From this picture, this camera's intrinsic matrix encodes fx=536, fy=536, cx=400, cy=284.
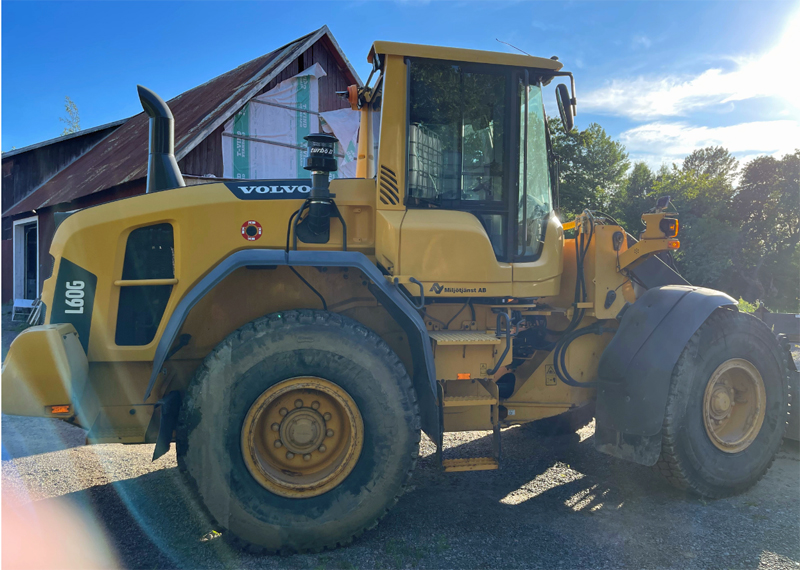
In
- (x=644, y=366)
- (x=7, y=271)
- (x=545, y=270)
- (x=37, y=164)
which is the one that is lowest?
(x=644, y=366)

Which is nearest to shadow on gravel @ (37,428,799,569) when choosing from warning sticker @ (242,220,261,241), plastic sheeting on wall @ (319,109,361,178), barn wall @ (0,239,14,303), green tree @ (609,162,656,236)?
warning sticker @ (242,220,261,241)

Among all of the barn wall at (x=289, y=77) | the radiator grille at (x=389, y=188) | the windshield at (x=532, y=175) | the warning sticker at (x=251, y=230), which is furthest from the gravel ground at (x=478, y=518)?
the barn wall at (x=289, y=77)

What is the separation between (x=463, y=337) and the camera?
3811mm

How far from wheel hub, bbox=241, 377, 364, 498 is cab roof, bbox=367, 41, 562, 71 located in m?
2.35

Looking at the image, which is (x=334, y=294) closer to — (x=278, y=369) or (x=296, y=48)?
(x=278, y=369)

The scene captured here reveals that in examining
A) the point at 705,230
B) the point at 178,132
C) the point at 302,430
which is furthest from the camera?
the point at 705,230

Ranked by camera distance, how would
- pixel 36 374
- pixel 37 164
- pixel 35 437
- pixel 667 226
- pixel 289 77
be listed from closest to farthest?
pixel 36 374 → pixel 667 226 → pixel 35 437 → pixel 289 77 → pixel 37 164

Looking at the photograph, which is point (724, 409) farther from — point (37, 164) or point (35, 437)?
point (37, 164)

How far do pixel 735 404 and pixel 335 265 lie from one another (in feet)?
12.3

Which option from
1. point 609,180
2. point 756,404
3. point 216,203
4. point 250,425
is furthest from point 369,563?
point 609,180

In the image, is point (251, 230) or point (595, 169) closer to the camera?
point (251, 230)

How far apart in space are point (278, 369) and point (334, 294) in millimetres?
776

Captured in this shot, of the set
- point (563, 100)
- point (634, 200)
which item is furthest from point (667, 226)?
point (634, 200)

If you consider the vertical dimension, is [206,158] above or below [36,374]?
above
